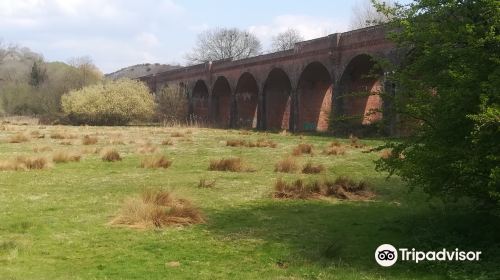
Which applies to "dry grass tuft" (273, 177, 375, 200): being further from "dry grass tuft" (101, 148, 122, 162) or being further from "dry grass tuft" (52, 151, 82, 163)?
"dry grass tuft" (52, 151, 82, 163)

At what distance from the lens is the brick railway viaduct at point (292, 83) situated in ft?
115

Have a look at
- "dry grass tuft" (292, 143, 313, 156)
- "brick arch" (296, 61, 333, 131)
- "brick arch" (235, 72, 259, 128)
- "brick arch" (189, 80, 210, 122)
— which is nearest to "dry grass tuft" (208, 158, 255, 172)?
"dry grass tuft" (292, 143, 313, 156)

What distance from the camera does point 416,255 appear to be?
6043 mm

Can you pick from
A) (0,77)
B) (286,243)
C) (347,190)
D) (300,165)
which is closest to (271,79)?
(300,165)

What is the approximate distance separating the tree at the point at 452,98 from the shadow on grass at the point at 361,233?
0.54 meters

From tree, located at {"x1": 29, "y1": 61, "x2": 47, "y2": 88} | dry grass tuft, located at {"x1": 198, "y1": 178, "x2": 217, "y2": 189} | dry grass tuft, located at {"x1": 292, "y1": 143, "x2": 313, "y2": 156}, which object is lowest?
dry grass tuft, located at {"x1": 198, "y1": 178, "x2": 217, "y2": 189}

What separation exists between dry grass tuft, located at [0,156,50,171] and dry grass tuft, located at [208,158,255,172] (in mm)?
4494

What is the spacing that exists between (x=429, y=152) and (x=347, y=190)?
4683 mm

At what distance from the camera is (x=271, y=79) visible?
4738cm

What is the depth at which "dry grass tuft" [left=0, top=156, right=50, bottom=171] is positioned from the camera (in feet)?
45.4

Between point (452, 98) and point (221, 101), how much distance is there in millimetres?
54502

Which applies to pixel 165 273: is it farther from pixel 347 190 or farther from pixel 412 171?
pixel 347 190

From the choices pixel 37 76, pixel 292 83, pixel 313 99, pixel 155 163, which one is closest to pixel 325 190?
pixel 155 163

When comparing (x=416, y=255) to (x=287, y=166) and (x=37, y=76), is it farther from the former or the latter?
(x=37, y=76)
